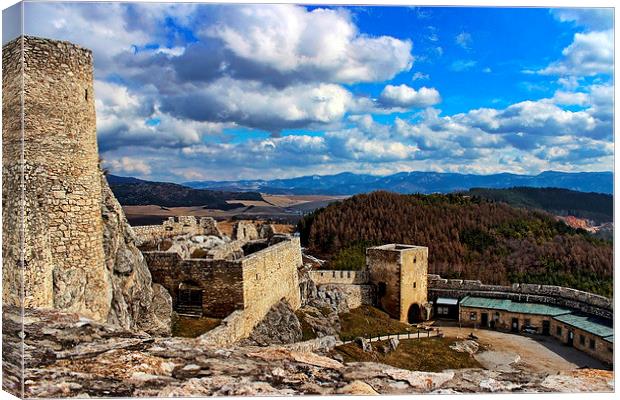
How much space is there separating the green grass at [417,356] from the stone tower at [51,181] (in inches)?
330

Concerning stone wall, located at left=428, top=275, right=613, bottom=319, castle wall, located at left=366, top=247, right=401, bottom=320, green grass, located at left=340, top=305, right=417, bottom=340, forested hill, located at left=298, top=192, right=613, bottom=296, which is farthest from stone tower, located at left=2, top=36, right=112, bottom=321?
forested hill, located at left=298, top=192, right=613, bottom=296

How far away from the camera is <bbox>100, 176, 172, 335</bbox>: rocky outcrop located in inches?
443

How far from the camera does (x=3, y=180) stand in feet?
29.0

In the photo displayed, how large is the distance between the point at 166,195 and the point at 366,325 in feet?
32.0

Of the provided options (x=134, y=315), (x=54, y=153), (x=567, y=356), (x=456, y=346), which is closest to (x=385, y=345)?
(x=456, y=346)

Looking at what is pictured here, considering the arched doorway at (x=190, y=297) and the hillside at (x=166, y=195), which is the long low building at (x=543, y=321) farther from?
the hillside at (x=166, y=195)

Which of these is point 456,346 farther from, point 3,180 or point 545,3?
point 3,180

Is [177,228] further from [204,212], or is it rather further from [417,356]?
[417,356]

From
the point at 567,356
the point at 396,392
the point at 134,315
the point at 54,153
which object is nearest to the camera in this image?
the point at 396,392

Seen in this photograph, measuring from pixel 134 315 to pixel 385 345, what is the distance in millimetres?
9764

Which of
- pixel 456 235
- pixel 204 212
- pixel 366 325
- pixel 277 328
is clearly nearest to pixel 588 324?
pixel 366 325

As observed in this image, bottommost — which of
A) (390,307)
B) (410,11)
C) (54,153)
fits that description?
(390,307)

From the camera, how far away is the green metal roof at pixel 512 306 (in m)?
25.2

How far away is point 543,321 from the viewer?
24.8 metres
